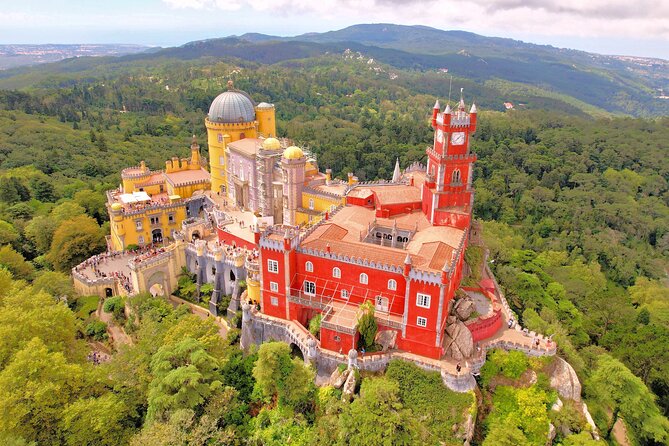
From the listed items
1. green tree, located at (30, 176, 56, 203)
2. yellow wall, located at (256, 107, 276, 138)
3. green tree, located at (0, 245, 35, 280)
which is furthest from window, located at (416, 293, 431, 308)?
green tree, located at (30, 176, 56, 203)

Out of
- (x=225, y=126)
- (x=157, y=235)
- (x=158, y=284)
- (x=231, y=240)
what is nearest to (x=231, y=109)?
(x=225, y=126)

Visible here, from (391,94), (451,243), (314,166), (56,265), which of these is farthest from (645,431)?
(391,94)

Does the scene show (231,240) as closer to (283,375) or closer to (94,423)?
(283,375)

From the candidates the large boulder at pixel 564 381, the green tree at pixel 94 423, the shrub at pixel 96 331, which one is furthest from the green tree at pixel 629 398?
the shrub at pixel 96 331

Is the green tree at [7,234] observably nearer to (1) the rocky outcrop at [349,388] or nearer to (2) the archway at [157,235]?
(2) the archway at [157,235]

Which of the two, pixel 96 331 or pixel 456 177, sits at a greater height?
pixel 456 177

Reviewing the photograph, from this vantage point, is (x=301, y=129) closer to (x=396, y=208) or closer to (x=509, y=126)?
(x=509, y=126)

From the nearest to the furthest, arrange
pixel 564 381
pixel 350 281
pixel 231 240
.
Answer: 1. pixel 564 381
2. pixel 350 281
3. pixel 231 240
